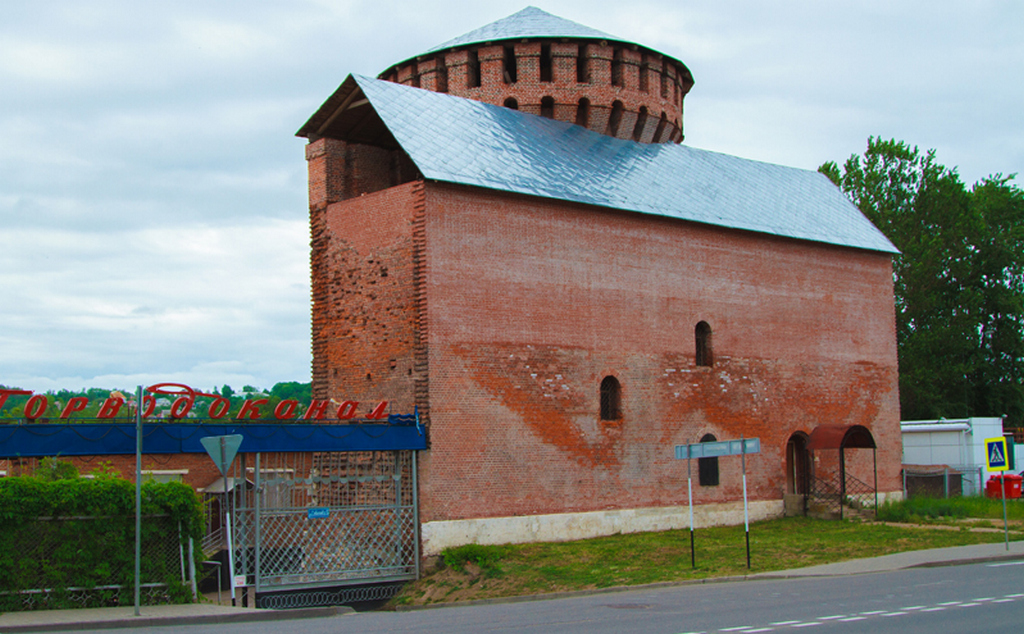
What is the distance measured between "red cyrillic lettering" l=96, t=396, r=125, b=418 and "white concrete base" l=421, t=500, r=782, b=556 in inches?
270

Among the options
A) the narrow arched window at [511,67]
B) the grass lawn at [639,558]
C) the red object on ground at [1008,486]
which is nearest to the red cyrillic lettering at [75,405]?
the grass lawn at [639,558]

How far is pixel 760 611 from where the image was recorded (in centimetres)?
1312

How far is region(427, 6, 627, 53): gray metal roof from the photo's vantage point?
30.5 meters

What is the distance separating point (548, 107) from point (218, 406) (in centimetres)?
1522

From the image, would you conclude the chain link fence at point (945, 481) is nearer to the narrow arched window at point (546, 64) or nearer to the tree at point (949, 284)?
the tree at point (949, 284)

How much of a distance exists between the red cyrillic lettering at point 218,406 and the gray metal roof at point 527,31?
15.2 m

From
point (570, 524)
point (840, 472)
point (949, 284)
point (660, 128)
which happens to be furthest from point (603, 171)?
point (949, 284)

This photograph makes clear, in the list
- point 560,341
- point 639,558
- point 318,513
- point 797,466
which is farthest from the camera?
point 797,466

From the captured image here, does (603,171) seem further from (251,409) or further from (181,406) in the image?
(181,406)

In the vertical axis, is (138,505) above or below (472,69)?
below

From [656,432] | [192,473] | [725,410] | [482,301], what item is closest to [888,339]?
[725,410]

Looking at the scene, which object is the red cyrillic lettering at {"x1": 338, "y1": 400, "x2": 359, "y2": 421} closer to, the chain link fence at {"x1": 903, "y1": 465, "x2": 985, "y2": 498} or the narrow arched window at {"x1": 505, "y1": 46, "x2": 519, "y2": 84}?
the narrow arched window at {"x1": 505, "y1": 46, "x2": 519, "y2": 84}

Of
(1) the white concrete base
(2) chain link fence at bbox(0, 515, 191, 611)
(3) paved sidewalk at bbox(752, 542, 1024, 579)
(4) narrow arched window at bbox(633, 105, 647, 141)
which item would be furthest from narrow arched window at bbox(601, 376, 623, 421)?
(2) chain link fence at bbox(0, 515, 191, 611)

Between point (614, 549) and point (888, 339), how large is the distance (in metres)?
15.6
